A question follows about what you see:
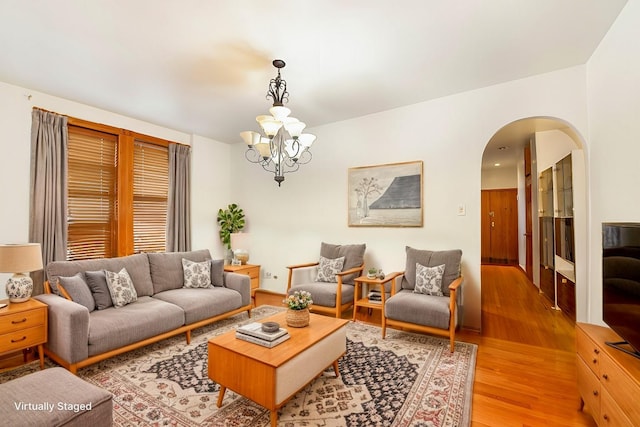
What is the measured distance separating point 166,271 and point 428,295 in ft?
10.1

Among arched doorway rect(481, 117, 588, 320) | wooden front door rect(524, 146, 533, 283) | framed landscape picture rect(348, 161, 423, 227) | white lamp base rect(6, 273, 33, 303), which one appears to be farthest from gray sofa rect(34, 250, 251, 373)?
wooden front door rect(524, 146, 533, 283)

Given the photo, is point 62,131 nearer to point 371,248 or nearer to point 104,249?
point 104,249

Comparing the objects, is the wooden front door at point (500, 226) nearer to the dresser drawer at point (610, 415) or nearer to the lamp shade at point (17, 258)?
the dresser drawer at point (610, 415)

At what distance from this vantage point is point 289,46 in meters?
2.58

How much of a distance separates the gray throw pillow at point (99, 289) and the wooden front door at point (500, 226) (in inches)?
352

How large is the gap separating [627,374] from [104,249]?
511cm

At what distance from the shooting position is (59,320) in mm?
2430

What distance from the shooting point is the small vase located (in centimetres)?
244

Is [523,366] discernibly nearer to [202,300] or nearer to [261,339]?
[261,339]

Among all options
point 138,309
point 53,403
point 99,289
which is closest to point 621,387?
point 53,403

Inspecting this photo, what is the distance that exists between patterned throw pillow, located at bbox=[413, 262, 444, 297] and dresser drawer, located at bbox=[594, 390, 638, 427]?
5.49ft

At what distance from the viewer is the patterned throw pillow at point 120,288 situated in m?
2.98

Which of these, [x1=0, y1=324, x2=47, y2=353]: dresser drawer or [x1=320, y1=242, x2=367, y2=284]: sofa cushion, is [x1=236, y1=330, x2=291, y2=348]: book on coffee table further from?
[x1=320, y1=242, x2=367, y2=284]: sofa cushion

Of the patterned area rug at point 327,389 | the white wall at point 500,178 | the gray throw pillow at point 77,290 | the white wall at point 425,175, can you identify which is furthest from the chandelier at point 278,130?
the white wall at point 500,178
